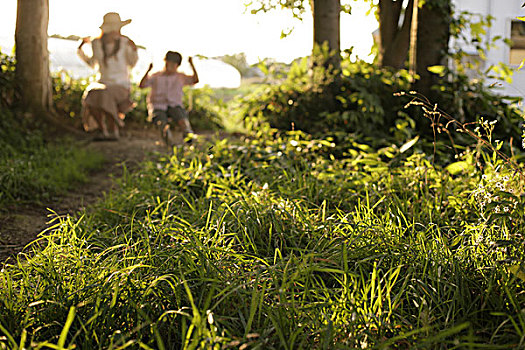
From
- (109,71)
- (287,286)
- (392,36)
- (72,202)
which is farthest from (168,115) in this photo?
(287,286)

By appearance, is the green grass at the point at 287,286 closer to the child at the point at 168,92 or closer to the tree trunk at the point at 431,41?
the tree trunk at the point at 431,41

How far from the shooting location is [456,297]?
207 cm

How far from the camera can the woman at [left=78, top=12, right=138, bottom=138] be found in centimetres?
707

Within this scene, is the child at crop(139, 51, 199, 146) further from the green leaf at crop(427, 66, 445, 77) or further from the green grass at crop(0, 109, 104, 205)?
the green leaf at crop(427, 66, 445, 77)

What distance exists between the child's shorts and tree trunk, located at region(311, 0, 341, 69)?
2.05 metres

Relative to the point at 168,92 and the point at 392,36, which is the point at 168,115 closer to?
the point at 168,92

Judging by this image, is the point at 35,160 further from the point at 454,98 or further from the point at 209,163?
the point at 454,98

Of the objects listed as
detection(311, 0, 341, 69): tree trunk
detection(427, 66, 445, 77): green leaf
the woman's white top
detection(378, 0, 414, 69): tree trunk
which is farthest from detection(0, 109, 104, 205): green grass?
detection(378, 0, 414, 69): tree trunk

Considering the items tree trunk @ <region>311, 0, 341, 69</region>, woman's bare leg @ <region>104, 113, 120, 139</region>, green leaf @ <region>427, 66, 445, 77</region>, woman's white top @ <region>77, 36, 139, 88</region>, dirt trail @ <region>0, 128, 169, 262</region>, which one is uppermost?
tree trunk @ <region>311, 0, 341, 69</region>

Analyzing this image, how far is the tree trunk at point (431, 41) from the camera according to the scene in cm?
595

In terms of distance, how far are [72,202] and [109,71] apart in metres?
3.21

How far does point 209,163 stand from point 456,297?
106 inches

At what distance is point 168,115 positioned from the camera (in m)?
7.03

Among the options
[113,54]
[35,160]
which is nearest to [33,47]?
[113,54]
